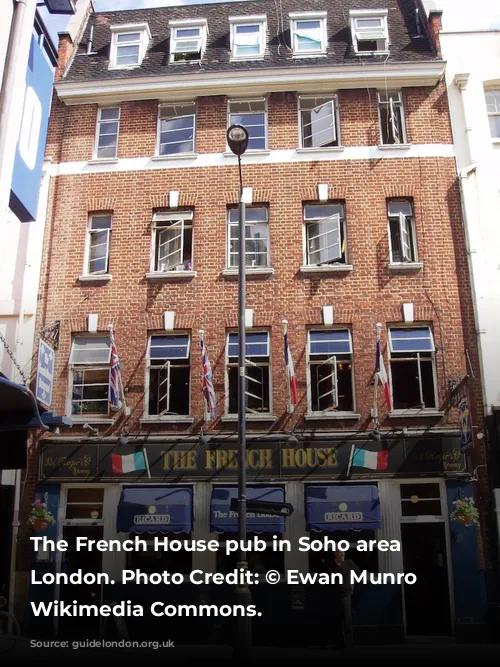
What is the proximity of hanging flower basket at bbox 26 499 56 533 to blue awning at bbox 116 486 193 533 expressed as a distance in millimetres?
1733

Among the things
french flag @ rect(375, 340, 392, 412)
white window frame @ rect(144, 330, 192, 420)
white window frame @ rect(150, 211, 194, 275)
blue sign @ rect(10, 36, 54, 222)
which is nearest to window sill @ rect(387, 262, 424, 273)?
french flag @ rect(375, 340, 392, 412)

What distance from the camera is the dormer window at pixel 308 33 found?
1970 cm

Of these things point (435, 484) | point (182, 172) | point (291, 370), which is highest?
point (182, 172)

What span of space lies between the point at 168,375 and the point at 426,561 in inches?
293

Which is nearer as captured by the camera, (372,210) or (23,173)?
(23,173)

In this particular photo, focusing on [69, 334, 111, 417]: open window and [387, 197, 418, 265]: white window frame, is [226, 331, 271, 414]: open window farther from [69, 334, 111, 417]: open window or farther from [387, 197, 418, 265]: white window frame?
[387, 197, 418, 265]: white window frame

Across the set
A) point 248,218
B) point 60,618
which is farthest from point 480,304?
point 60,618

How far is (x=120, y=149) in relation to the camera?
18844 mm

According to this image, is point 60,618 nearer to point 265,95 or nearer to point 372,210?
point 372,210

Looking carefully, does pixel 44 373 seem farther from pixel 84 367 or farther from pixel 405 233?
pixel 405 233

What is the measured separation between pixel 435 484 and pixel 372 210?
7.02m

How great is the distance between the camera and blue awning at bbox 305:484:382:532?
15.1m

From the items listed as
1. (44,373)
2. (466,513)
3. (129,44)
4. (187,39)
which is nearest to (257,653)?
(466,513)

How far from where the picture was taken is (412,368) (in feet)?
54.6
